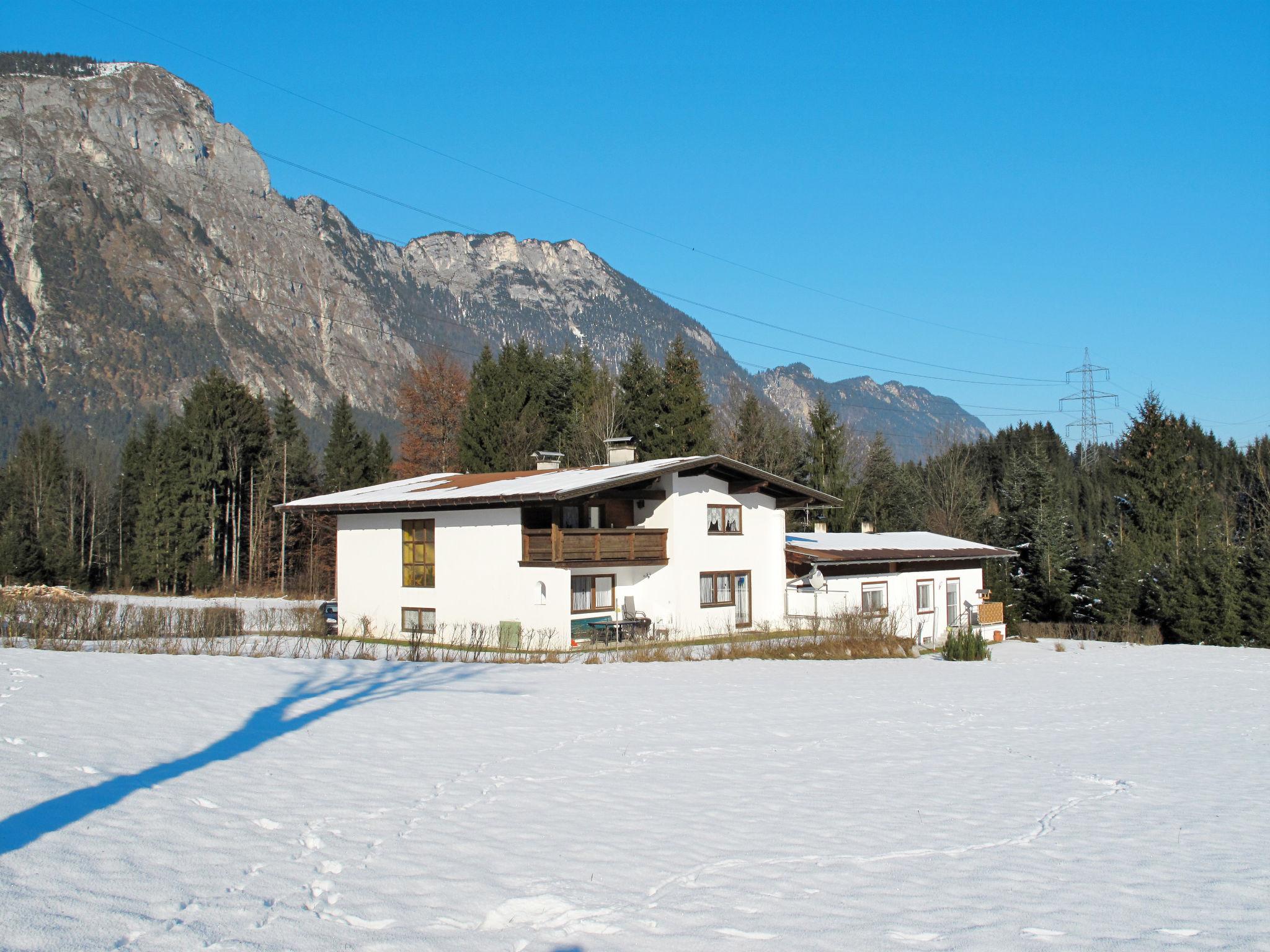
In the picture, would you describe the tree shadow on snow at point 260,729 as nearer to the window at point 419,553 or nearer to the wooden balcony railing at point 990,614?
the window at point 419,553

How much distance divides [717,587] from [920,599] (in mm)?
9224

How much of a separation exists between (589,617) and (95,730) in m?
19.1

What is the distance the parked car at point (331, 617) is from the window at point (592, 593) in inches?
307

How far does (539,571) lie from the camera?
2775cm

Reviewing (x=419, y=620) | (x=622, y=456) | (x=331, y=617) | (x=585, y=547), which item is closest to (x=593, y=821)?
(x=585, y=547)

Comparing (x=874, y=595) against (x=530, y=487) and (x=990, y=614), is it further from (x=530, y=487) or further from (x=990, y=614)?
(x=530, y=487)

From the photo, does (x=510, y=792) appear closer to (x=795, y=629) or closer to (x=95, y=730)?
(x=95, y=730)

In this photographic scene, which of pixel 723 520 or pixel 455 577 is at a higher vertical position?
pixel 723 520

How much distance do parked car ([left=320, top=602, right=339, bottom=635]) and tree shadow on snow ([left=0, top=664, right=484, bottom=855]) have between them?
1286 centimetres

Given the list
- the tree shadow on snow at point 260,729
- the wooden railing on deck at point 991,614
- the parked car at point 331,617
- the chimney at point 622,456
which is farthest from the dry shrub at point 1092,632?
the tree shadow on snow at point 260,729

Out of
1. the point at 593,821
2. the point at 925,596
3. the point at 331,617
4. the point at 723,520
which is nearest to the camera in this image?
the point at 593,821

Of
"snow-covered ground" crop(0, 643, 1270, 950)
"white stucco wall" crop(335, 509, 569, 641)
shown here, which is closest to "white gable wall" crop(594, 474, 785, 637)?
"white stucco wall" crop(335, 509, 569, 641)

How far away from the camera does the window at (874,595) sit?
3338cm

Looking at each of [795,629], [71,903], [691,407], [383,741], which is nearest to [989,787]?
[383,741]
